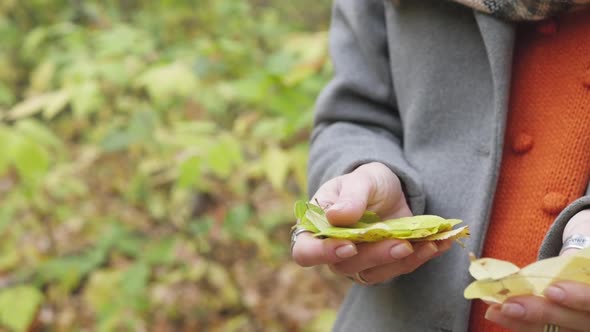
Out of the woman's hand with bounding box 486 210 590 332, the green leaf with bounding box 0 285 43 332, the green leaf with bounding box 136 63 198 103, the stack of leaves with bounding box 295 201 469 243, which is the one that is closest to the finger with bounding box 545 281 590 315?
the woman's hand with bounding box 486 210 590 332

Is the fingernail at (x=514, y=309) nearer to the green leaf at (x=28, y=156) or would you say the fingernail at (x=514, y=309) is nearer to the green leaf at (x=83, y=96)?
the green leaf at (x=28, y=156)

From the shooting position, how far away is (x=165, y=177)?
2.37m

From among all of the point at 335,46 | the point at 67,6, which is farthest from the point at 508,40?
the point at 67,6

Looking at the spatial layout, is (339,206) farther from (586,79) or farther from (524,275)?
(586,79)

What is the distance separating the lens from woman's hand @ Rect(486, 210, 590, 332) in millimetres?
507

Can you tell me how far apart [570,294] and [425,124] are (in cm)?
38

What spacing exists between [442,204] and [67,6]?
307cm

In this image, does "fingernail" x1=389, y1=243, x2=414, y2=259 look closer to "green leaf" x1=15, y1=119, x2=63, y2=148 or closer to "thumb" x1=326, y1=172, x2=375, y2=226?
"thumb" x1=326, y1=172, x2=375, y2=226

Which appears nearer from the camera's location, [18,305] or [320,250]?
[320,250]

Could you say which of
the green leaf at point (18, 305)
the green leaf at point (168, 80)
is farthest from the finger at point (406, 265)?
the green leaf at point (18, 305)

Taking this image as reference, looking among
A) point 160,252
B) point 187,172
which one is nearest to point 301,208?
point 187,172

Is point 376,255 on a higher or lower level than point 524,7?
lower

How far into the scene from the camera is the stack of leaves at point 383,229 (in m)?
0.63


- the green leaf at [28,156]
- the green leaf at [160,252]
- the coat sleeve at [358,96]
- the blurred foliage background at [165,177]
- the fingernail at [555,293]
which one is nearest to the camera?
the fingernail at [555,293]
